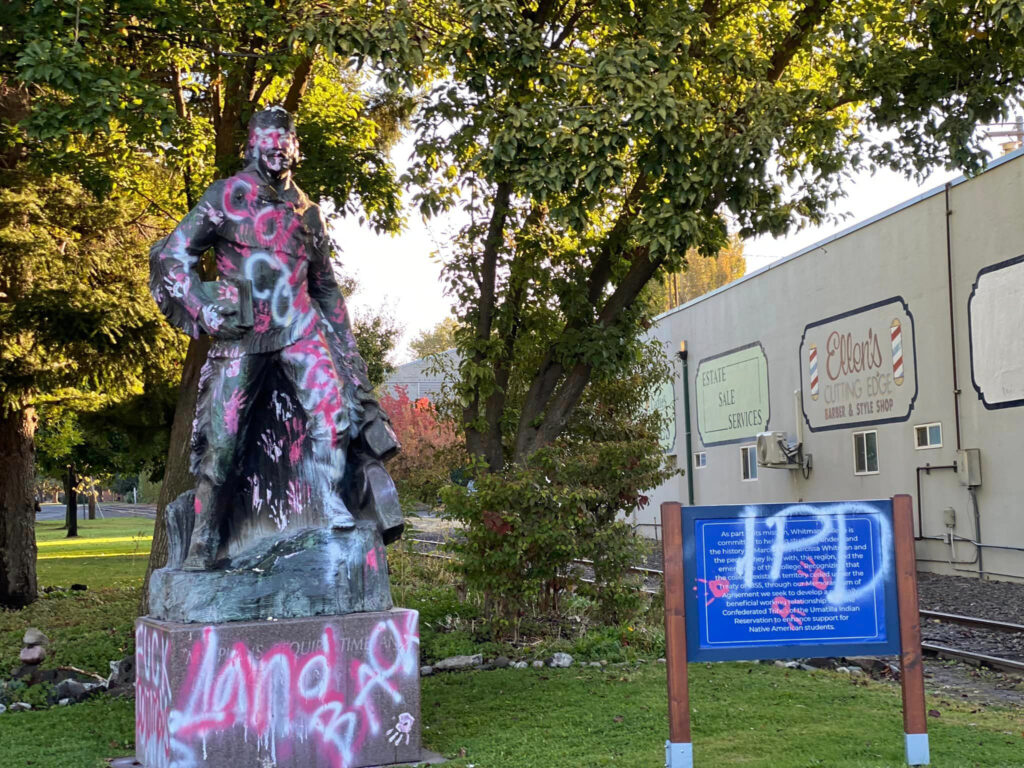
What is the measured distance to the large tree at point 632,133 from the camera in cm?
1006

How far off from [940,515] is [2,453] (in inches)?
580

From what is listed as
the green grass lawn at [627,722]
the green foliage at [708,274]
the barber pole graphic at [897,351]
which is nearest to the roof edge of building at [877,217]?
the barber pole graphic at [897,351]

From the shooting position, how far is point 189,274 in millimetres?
6758

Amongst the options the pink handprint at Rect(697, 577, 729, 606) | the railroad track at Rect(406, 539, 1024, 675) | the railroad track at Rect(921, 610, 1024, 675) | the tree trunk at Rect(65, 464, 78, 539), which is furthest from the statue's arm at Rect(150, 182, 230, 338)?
the tree trunk at Rect(65, 464, 78, 539)

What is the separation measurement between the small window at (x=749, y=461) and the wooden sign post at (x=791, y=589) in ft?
70.6

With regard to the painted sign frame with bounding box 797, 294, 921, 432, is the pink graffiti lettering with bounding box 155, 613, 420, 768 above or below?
below

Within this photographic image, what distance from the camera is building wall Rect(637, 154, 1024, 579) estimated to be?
18.0 m

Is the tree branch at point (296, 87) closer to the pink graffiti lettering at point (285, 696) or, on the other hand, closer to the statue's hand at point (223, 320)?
the statue's hand at point (223, 320)

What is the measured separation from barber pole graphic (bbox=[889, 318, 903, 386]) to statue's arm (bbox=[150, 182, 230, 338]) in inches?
651

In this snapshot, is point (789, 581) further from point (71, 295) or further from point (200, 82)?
point (71, 295)

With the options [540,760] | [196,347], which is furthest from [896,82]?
[196,347]

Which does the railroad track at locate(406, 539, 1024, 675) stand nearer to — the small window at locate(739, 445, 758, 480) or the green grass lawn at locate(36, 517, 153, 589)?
the green grass lawn at locate(36, 517, 153, 589)

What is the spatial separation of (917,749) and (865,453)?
17.0 meters

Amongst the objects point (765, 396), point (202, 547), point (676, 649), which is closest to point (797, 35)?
point (676, 649)
